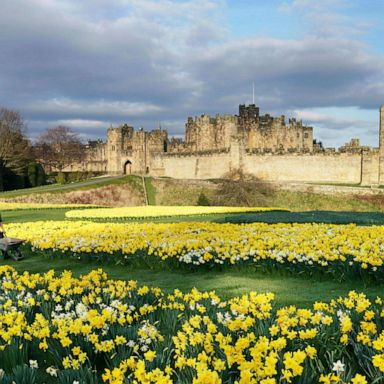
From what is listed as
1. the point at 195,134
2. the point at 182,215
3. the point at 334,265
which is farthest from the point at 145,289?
the point at 195,134

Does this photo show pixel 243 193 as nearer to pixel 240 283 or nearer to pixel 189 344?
pixel 240 283

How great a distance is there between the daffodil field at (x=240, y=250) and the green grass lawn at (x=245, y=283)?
22 cm

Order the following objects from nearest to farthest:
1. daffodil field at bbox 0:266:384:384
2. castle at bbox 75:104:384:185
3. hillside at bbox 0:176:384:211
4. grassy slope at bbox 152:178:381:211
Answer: daffodil field at bbox 0:266:384:384 → grassy slope at bbox 152:178:381:211 → hillside at bbox 0:176:384:211 → castle at bbox 75:104:384:185

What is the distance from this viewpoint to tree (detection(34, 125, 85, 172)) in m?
99.9

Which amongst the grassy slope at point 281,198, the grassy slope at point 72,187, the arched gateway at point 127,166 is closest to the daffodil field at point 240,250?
the grassy slope at point 281,198

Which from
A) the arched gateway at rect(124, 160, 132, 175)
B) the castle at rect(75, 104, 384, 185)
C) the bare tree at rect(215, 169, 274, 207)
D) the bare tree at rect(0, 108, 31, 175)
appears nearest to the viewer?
the bare tree at rect(215, 169, 274, 207)

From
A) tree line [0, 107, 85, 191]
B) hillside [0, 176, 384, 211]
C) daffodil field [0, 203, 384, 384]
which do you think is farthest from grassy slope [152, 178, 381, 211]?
daffodil field [0, 203, 384, 384]

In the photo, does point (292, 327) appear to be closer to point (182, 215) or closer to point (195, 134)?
point (182, 215)

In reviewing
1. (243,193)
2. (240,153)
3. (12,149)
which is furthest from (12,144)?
(243,193)

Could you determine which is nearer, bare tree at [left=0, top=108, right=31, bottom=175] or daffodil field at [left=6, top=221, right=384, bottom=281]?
daffodil field at [left=6, top=221, right=384, bottom=281]

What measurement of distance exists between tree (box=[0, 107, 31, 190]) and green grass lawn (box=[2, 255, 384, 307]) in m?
61.4

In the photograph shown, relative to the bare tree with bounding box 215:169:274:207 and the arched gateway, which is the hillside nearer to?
the bare tree with bounding box 215:169:274:207

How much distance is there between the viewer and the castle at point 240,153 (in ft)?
185

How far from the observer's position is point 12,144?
68875 millimetres
